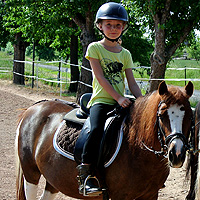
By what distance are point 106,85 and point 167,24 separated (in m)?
7.92

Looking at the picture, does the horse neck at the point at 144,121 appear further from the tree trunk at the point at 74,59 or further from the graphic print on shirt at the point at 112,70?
the tree trunk at the point at 74,59

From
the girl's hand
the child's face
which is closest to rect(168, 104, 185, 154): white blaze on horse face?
the girl's hand

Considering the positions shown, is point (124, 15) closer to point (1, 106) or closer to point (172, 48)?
point (172, 48)

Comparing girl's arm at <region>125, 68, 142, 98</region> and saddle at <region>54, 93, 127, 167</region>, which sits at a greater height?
girl's arm at <region>125, 68, 142, 98</region>

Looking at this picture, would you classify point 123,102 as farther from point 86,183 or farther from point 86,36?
point 86,36

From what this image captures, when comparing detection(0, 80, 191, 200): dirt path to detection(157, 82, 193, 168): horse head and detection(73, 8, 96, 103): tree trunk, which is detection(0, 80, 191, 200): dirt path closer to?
detection(73, 8, 96, 103): tree trunk

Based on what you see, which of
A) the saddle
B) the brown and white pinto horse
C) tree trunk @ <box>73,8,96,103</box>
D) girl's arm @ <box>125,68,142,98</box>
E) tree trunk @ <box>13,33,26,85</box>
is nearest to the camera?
the brown and white pinto horse

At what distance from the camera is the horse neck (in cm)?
278

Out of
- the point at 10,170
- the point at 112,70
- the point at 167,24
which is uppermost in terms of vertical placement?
the point at 167,24

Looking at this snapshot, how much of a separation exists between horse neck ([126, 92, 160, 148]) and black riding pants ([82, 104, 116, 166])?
248mm

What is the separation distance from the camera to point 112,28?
3.23 meters

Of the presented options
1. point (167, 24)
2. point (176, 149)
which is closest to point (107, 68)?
point (176, 149)

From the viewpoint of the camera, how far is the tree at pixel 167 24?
10.4 meters

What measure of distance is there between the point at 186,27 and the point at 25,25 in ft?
27.6
